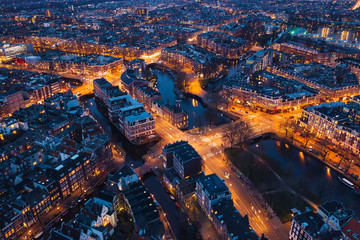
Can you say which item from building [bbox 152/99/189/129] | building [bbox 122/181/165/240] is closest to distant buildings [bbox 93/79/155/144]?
building [bbox 152/99/189/129]

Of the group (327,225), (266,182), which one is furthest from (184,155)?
(327,225)

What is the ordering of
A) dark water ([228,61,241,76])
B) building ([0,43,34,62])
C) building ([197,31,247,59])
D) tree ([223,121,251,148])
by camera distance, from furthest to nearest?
building ([197,31,247,59])
building ([0,43,34,62])
dark water ([228,61,241,76])
tree ([223,121,251,148])

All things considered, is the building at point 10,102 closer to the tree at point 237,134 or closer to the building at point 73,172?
the building at point 73,172

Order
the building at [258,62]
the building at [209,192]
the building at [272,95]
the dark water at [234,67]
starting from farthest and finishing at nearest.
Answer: the dark water at [234,67]
the building at [258,62]
the building at [272,95]
the building at [209,192]

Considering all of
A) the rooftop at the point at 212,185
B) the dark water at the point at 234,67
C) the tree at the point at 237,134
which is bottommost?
the dark water at the point at 234,67

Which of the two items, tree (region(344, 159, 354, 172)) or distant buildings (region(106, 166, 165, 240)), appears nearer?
distant buildings (region(106, 166, 165, 240))

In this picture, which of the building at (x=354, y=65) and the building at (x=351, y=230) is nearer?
the building at (x=351, y=230)

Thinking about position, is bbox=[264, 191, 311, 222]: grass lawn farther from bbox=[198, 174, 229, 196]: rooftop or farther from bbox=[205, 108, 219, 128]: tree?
bbox=[205, 108, 219, 128]: tree

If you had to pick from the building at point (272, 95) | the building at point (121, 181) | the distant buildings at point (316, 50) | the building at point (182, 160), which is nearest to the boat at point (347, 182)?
the building at point (182, 160)
